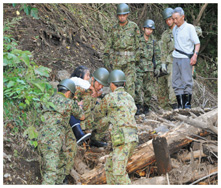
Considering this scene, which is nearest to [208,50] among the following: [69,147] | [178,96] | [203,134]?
[178,96]

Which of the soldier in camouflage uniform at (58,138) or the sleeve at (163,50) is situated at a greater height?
the sleeve at (163,50)

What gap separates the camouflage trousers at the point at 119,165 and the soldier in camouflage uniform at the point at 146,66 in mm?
3449

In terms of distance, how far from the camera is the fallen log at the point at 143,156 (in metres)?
5.68

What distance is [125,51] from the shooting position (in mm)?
8508

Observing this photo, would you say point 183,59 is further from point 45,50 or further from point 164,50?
point 45,50

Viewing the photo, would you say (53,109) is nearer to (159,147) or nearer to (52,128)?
(52,128)

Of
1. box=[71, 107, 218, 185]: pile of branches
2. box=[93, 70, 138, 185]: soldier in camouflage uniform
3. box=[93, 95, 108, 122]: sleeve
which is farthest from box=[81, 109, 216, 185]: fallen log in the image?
box=[93, 95, 108, 122]: sleeve

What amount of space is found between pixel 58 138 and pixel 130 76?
3.52m

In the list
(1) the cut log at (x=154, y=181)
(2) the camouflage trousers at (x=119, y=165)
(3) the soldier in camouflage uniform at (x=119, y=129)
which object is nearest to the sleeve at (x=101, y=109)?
(3) the soldier in camouflage uniform at (x=119, y=129)

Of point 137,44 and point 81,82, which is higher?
point 137,44

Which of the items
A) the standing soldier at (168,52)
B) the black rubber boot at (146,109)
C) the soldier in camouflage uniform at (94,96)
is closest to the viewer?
the soldier in camouflage uniform at (94,96)

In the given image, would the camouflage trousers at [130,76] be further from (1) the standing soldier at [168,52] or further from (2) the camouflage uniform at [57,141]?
(2) the camouflage uniform at [57,141]

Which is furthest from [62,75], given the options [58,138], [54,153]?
[54,153]

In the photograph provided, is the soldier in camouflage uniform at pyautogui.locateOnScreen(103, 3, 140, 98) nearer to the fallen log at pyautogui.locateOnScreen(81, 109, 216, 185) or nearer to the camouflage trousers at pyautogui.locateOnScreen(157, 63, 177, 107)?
the camouflage trousers at pyautogui.locateOnScreen(157, 63, 177, 107)
